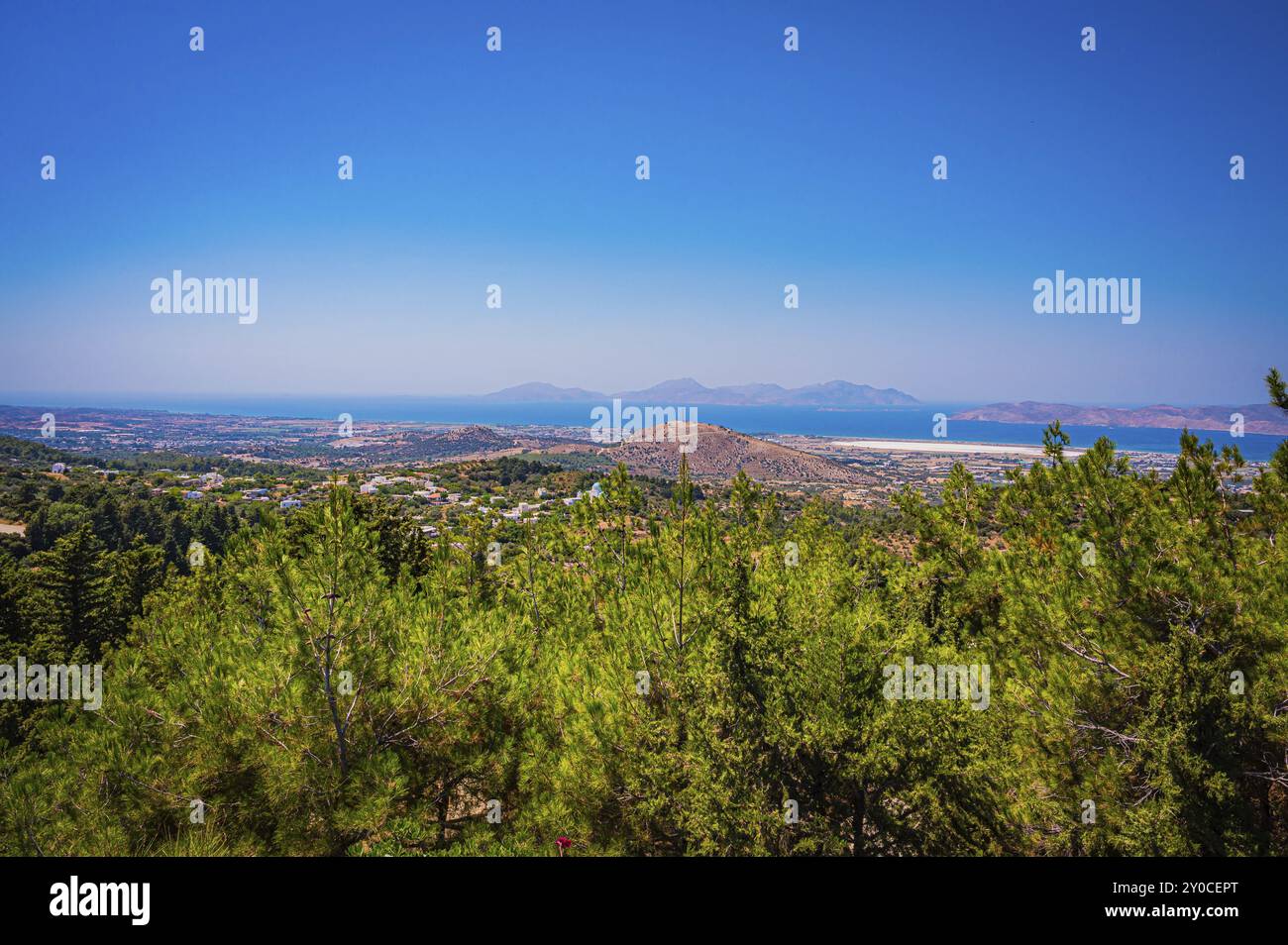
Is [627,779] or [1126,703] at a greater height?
[1126,703]

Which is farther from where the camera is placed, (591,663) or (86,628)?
(86,628)

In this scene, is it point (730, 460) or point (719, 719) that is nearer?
point (719, 719)

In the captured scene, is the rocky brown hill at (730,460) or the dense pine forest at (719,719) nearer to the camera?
the dense pine forest at (719,719)

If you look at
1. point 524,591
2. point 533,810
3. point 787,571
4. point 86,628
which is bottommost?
point 86,628

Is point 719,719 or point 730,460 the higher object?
point 730,460

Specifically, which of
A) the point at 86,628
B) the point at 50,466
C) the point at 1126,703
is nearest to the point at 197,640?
A: the point at 1126,703

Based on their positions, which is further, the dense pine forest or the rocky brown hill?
the rocky brown hill
